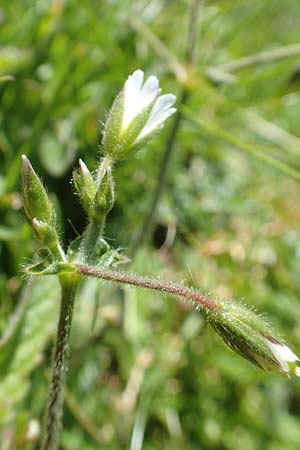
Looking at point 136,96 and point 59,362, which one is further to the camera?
point 136,96

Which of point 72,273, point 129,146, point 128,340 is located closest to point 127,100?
point 129,146

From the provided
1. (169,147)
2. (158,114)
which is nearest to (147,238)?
(169,147)

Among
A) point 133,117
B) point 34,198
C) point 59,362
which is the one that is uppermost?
point 133,117

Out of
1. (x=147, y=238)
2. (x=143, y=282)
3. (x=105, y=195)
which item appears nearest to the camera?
(x=143, y=282)

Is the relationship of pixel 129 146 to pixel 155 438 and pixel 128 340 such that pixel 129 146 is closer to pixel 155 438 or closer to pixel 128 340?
pixel 128 340

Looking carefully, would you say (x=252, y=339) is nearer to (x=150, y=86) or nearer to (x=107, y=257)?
(x=107, y=257)

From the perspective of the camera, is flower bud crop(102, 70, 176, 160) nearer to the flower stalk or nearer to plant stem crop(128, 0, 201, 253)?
the flower stalk

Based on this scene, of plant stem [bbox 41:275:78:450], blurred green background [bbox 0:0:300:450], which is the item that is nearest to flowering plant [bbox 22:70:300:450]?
plant stem [bbox 41:275:78:450]
